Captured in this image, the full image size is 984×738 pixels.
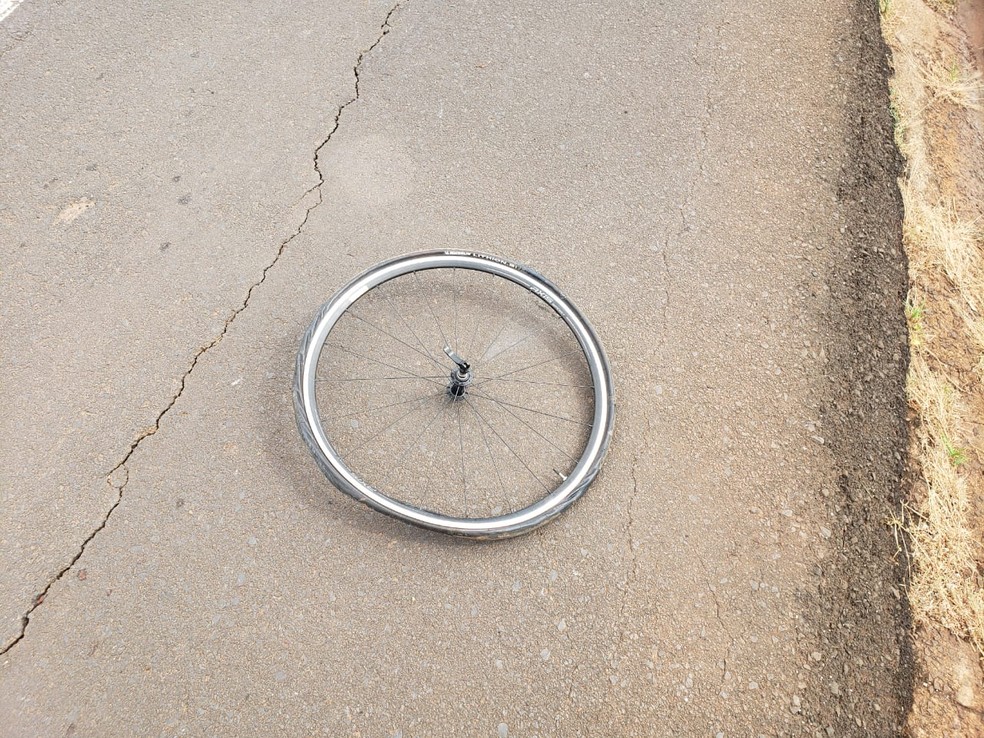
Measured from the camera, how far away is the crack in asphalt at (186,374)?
3.14 metres

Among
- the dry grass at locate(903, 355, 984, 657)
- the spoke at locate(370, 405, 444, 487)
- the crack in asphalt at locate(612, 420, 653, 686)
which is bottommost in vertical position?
the dry grass at locate(903, 355, 984, 657)

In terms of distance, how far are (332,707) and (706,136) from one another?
4.15 meters

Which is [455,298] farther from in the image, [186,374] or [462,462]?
[186,374]

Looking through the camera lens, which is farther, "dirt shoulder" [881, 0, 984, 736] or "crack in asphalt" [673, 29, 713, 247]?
"crack in asphalt" [673, 29, 713, 247]

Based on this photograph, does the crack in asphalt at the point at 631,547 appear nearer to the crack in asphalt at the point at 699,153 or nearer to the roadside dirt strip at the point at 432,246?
the roadside dirt strip at the point at 432,246

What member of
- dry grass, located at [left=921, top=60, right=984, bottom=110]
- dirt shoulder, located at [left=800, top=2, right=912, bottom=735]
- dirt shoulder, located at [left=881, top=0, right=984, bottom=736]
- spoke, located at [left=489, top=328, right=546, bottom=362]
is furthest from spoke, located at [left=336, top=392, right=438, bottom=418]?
dry grass, located at [left=921, top=60, right=984, bottom=110]

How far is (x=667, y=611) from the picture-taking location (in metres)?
3.38

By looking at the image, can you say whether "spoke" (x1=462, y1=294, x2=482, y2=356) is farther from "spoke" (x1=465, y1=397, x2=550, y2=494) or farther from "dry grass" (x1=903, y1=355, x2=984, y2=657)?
"dry grass" (x1=903, y1=355, x2=984, y2=657)

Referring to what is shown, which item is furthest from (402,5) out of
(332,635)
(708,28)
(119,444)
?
(332,635)

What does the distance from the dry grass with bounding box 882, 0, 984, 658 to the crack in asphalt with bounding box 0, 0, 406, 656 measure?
3636 millimetres

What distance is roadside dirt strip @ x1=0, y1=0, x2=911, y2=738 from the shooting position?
3.16 m

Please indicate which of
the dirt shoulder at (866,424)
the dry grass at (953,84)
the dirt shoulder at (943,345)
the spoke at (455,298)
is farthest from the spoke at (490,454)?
the dry grass at (953,84)

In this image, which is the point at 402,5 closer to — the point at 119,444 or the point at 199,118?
the point at 199,118

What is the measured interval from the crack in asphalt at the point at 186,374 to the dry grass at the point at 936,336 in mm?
3636
